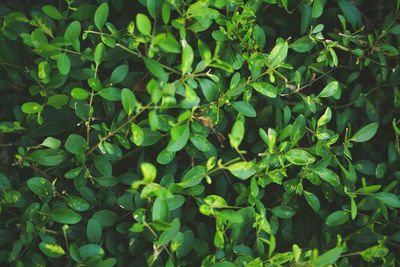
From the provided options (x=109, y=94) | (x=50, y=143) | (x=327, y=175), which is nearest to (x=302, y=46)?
(x=327, y=175)

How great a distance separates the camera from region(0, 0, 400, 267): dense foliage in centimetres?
92

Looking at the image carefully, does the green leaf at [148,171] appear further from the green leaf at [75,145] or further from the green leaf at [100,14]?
the green leaf at [100,14]

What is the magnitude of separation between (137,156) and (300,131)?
53cm

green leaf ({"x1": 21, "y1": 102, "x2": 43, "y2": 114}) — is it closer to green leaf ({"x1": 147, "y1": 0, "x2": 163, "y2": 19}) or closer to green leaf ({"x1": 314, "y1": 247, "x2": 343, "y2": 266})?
green leaf ({"x1": 147, "y1": 0, "x2": 163, "y2": 19})

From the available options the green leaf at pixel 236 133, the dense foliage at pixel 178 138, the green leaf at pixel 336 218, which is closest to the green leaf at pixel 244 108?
the dense foliage at pixel 178 138

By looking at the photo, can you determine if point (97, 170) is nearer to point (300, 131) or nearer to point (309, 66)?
point (300, 131)

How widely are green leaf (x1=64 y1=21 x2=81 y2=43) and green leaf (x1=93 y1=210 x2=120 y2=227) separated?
520 millimetres

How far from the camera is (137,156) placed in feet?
3.59

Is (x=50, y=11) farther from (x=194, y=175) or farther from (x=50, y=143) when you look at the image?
(x=194, y=175)

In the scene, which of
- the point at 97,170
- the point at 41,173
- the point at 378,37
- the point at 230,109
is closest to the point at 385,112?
the point at 378,37

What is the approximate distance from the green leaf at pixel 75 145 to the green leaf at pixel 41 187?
131mm

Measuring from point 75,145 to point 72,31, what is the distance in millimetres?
328

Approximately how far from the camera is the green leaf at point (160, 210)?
0.87 m

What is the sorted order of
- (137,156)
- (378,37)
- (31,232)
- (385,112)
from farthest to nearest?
1. (385,112)
2. (378,37)
3. (137,156)
4. (31,232)
